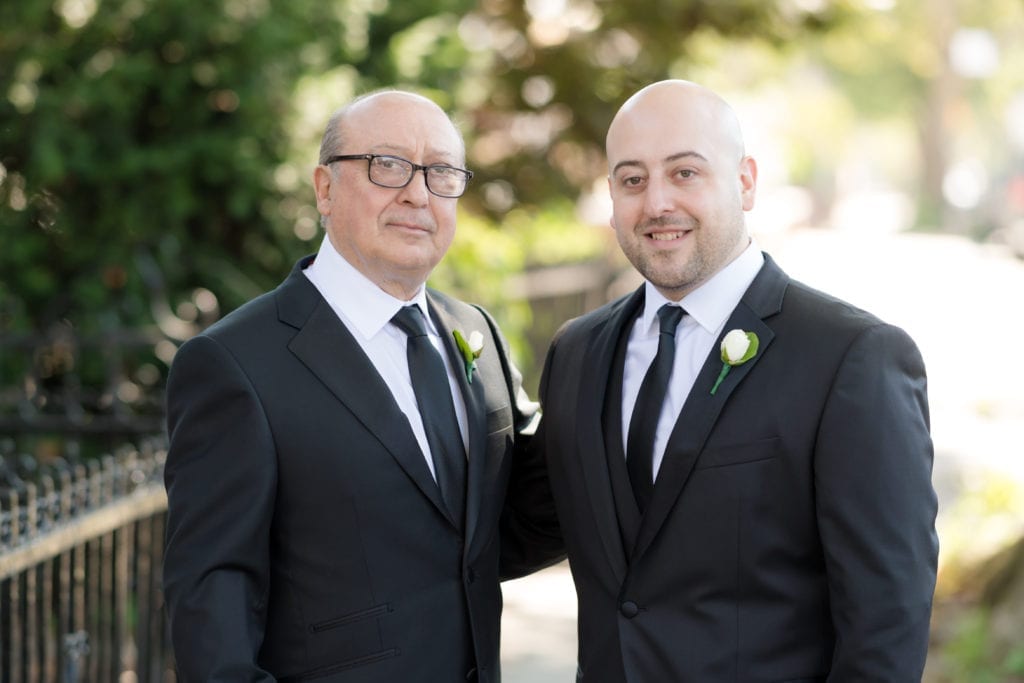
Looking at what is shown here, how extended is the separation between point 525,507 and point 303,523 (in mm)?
806

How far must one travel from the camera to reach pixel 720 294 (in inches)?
123

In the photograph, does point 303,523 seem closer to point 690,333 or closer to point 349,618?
point 349,618

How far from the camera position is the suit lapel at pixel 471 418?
3.17m

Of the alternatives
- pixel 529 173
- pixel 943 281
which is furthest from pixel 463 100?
pixel 943 281

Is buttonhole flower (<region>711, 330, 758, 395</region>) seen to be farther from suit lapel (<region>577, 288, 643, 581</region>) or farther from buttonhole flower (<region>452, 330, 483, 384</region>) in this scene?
buttonhole flower (<region>452, 330, 483, 384</region>)

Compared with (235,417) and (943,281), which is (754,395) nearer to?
(235,417)

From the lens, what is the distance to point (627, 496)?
303cm

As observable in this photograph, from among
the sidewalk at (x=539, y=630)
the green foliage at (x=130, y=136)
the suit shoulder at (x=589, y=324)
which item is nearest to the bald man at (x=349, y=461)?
the suit shoulder at (x=589, y=324)

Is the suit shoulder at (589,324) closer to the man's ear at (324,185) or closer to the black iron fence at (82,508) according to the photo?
the man's ear at (324,185)

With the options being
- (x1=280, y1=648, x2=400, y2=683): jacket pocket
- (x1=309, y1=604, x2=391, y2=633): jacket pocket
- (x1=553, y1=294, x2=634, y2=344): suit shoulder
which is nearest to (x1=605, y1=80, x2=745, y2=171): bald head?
(x1=553, y1=294, x2=634, y2=344): suit shoulder

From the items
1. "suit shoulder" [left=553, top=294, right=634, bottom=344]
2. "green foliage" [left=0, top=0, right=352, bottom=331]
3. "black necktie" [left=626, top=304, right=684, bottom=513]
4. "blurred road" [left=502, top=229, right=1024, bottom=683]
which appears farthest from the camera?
"blurred road" [left=502, top=229, right=1024, bottom=683]

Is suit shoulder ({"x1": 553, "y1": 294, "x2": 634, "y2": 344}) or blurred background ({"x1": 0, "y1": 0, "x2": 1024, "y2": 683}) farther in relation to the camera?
blurred background ({"x1": 0, "y1": 0, "x2": 1024, "y2": 683})

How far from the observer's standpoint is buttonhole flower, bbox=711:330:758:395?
2953 mm

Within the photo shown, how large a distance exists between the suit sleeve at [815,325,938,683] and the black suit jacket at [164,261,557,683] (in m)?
0.91
